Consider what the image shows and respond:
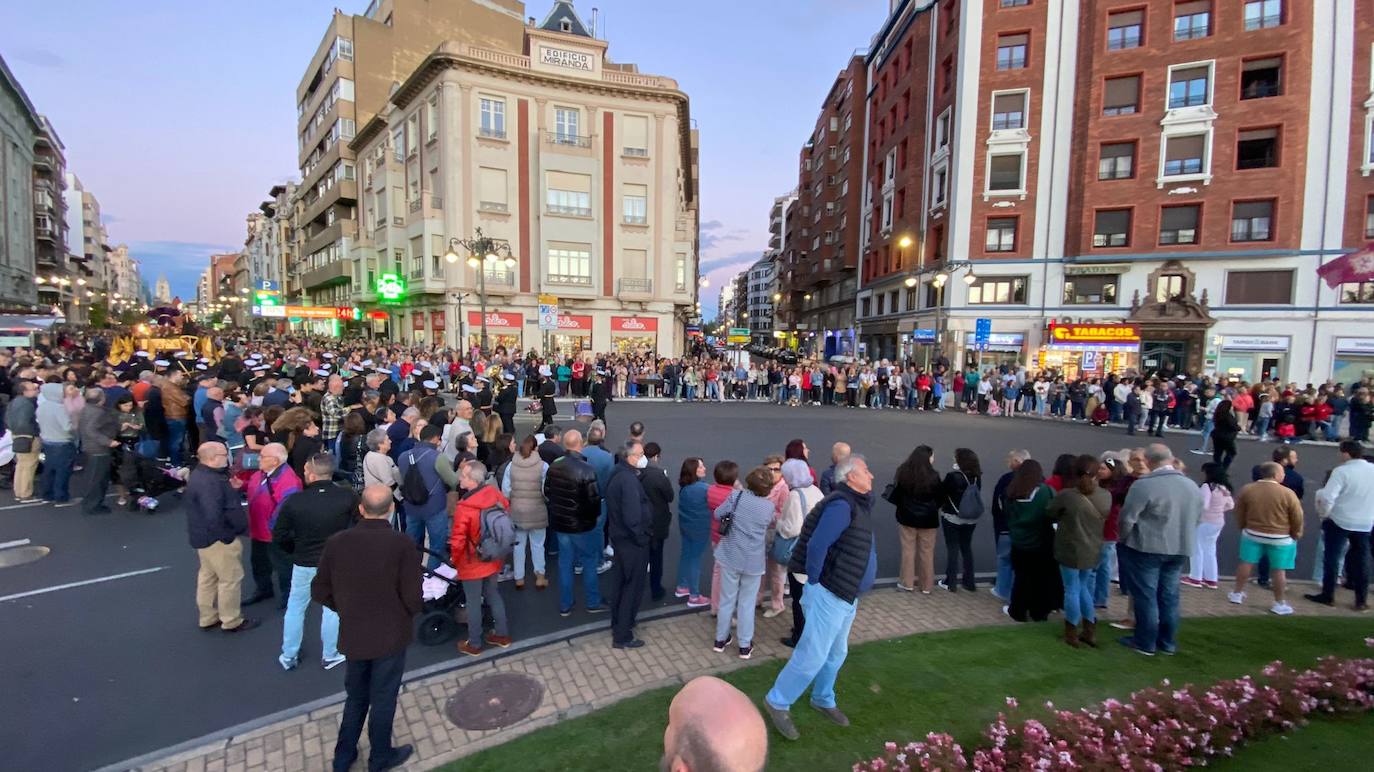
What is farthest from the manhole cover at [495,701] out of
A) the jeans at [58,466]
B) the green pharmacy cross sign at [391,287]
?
the green pharmacy cross sign at [391,287]

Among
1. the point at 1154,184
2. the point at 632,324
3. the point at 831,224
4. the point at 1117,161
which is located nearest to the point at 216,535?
the point at 632,324

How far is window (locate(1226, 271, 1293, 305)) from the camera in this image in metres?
26.7

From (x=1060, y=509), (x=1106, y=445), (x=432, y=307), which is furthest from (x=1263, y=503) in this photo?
(x=432, y=307)

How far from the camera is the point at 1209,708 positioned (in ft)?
13.5

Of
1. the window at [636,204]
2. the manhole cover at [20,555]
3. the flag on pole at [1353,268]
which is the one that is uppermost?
the window at [636,204]

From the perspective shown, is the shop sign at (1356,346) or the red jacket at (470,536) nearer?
the red jacket at (470,536)

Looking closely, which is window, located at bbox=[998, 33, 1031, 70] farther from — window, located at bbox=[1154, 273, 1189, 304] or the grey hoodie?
the grey hoodie

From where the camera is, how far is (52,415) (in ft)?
28.2

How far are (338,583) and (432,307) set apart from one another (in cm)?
3517

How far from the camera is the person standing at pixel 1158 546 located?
17.1 feet

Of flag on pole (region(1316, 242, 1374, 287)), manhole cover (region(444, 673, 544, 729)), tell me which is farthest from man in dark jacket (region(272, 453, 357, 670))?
flag on pole (region(1316, 242, 1374, 287))

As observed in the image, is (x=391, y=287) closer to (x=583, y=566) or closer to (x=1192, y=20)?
(x=583, y=566)

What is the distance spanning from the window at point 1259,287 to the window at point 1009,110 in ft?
40.1

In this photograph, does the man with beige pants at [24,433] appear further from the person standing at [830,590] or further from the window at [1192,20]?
the window at [1192,20]
